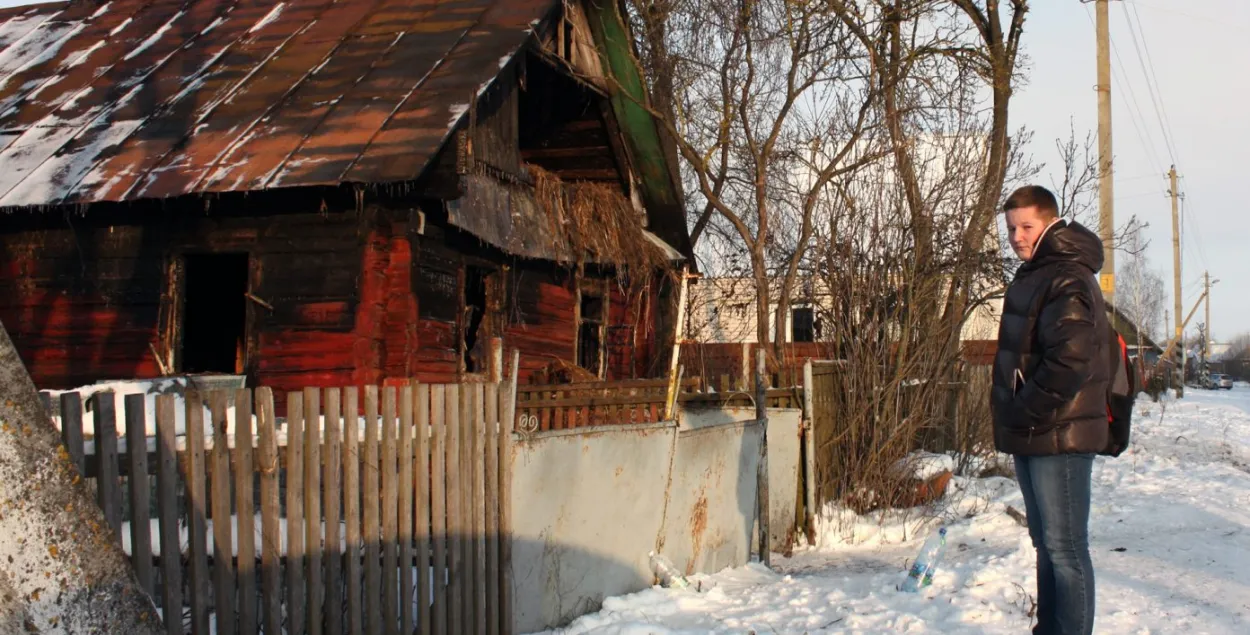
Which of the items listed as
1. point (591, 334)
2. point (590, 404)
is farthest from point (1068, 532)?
point (591, 334)

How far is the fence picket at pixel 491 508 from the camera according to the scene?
5207 mm

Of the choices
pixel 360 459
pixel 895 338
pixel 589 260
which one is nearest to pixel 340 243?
pixel 589 260

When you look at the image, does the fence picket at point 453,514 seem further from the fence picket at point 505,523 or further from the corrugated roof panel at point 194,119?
the corrugated roof panel at point 194,119

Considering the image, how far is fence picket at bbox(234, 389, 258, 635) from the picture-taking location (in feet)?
12.9

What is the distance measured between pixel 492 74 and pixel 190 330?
23.7ft

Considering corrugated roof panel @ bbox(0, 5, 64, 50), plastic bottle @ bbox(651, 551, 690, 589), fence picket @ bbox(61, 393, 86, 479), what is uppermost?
corrugated roof panel @ bbox(0, 5, 64, 50)

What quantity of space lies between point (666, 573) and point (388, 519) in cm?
251

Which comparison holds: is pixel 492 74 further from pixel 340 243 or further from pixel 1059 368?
pixel 1059 368

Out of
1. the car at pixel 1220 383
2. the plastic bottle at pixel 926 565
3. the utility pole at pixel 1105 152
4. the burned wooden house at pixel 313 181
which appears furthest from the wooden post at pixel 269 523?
the car at pixel 1220 383

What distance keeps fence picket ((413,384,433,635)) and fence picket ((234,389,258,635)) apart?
89cm

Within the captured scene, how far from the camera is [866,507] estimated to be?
9.62 m

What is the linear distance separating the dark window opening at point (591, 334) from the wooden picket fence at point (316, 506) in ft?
30.7

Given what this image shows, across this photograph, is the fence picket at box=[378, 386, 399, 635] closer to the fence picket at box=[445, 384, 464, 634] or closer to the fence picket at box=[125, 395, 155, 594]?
the fence picket at box=[445, 384, 464, 634]

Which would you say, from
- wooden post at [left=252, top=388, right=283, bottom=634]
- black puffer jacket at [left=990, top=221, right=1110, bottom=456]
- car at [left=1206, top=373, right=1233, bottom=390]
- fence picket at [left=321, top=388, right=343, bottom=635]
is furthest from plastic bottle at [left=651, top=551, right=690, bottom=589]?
car at [left=1206, top=373, right=1233, bottom=390]
